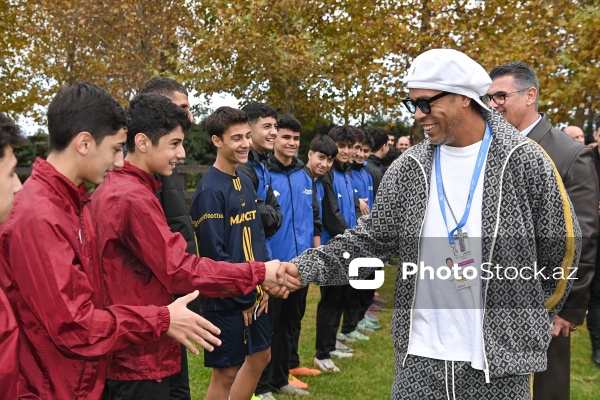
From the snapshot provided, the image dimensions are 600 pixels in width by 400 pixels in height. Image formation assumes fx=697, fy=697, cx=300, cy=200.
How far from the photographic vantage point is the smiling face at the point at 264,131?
20.6 feet

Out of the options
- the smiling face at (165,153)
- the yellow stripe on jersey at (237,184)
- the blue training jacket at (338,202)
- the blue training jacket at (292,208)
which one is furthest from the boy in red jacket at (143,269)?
the blue training jacket at (338,202)

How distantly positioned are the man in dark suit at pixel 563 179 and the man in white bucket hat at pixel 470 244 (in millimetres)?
802

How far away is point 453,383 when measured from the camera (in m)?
3.17

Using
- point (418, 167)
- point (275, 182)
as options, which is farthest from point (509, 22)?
point (418, 167)

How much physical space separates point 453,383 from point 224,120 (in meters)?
2.83

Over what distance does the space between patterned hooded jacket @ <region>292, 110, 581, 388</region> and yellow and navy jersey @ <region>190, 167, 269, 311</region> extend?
177 centimetres

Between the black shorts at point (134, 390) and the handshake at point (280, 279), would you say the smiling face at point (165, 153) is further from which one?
the black shorts at point (134, 390)

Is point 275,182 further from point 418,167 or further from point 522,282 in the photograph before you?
point 522,282

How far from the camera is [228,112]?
5.30m

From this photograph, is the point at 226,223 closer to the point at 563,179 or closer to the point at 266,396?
the point at 266,396

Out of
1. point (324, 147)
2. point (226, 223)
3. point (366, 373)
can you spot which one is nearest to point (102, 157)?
point (226, 223)

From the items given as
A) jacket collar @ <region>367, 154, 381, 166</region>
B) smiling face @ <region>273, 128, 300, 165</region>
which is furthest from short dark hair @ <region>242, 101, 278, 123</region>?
jacket collar @ <region>367, 154, 381, 166</region>

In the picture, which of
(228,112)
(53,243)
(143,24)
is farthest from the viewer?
(143,24)

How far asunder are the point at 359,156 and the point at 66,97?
6774 mm
